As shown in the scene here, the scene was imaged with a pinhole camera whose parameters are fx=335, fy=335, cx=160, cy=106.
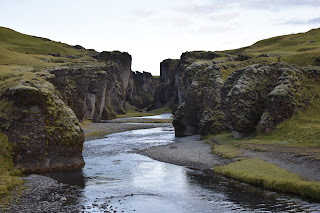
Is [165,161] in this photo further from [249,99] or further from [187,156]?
[249,99]

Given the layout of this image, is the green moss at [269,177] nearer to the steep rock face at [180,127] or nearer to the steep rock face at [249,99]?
the steep rock face at [249,99]

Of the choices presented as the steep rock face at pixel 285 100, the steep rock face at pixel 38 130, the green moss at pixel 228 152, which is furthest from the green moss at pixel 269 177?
the steep rock face at pixel 38 130

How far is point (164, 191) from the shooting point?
35062 millimetres

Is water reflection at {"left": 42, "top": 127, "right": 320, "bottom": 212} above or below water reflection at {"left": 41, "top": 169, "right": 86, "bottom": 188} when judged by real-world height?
below

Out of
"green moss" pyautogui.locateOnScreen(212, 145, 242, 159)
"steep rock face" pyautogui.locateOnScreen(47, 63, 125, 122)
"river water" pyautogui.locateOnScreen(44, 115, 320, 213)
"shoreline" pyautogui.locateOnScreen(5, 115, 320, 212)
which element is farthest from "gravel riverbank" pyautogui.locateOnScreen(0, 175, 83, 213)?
"steep rock face" pyautogui.locateOnScreen(47, 63, 125, 122)

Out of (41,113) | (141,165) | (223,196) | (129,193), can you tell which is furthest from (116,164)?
(223,196)

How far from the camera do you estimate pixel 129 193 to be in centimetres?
3416

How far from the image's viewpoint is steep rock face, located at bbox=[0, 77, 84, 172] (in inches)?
1740

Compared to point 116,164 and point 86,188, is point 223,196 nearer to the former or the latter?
point 86,188

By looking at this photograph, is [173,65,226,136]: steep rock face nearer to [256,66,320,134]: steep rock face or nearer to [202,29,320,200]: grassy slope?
[202,29,320,200]: grassy slope

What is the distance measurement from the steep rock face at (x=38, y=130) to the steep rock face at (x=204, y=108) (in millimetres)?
39256

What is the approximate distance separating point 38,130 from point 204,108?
4769 cm

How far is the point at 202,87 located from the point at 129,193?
195 ft

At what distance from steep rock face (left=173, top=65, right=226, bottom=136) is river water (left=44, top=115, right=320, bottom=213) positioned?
32.1 m
